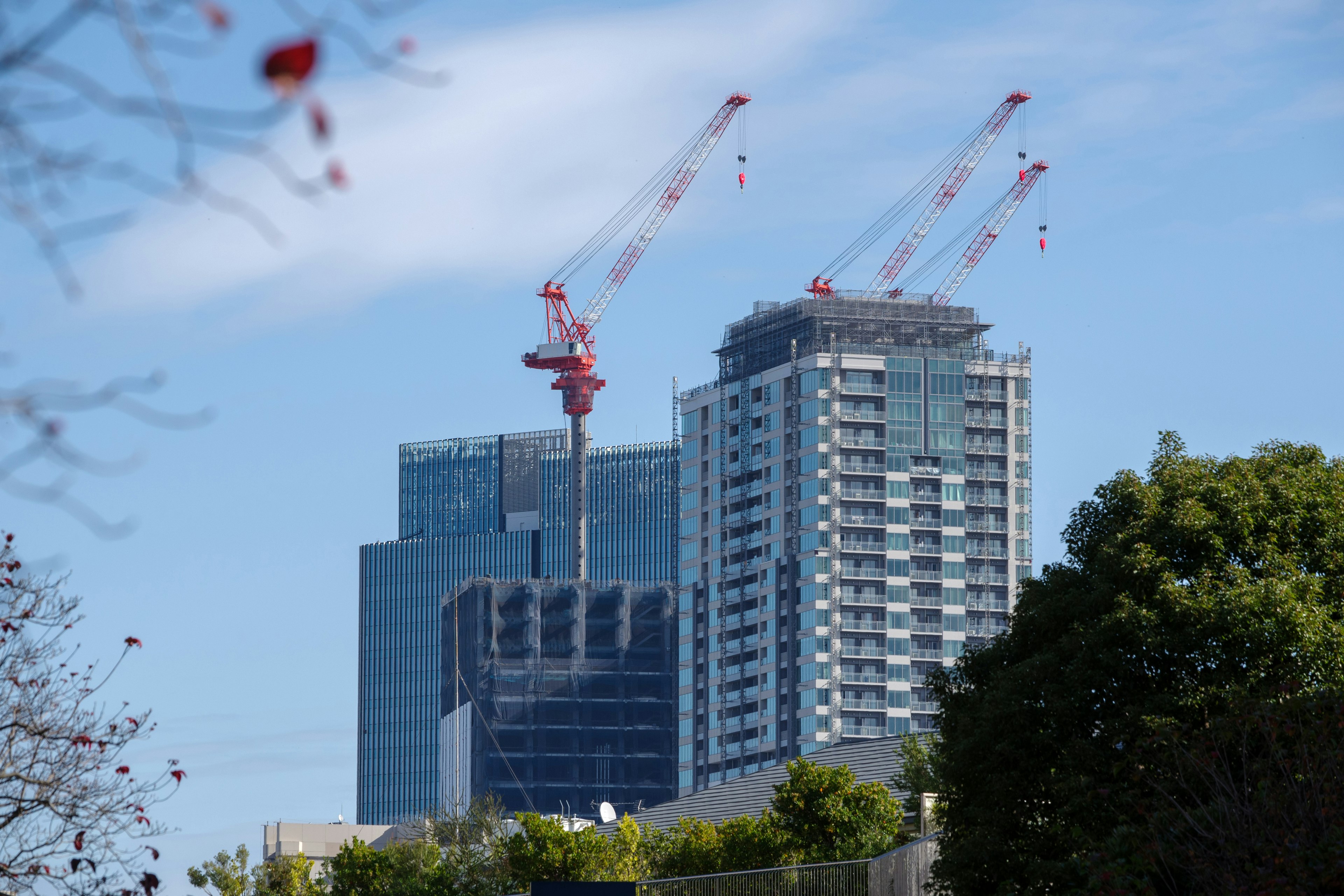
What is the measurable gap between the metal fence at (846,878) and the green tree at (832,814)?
997 cm

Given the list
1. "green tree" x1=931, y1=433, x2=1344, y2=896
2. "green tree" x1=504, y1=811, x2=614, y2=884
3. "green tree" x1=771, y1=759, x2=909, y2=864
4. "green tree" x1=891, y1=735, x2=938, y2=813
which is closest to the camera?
"green tree" x1=931, y1=433, x2=1344, y2=896

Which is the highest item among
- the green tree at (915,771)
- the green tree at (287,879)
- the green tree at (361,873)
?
the green tree at (915,771)

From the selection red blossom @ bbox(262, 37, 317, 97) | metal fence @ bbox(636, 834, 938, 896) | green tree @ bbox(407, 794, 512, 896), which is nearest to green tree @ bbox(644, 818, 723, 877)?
green tree @ bbox(407, 794, 512, 896)

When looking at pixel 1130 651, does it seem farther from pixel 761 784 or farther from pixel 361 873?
pixel 361 873

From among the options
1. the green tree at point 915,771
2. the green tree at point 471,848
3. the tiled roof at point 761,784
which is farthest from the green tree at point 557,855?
the green tree at point 915,771

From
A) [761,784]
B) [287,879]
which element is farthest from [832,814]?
[287,879]

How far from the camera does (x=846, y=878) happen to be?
4103 centimetres

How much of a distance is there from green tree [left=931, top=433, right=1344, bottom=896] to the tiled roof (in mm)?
29346

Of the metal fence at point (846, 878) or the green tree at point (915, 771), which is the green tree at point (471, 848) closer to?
the green tree at point (915, 771)

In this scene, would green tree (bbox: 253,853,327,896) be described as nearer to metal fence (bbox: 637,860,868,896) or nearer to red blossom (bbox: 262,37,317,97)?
metal fence (bbox: 637,860,868,896)

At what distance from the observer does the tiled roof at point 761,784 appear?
72.5 m

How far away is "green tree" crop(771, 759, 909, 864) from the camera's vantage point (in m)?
53.9

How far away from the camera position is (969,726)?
3934cm

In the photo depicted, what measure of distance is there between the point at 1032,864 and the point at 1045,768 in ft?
7.45
